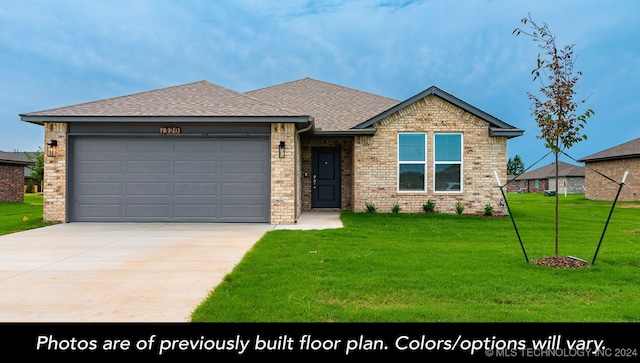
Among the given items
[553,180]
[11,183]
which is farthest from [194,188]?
[553,180]

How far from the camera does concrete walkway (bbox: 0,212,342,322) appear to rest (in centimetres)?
369

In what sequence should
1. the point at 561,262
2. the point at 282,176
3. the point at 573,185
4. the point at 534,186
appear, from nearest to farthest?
the point at 561,262
the point at 282,176
the point at 573,185
the point at 534,186

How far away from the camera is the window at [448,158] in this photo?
12.7 meters

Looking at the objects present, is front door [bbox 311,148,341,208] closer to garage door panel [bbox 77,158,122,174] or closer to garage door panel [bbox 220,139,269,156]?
garage door panel [bbox 220,139,269,156]

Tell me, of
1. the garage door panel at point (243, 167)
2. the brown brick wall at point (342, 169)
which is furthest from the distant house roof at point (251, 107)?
the garage door panel at point (243, 167)

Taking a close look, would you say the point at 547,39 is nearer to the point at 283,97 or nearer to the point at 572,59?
the point at 572,59

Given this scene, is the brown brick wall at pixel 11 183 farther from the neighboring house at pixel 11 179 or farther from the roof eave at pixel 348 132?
the roof eave at pixel 348 132

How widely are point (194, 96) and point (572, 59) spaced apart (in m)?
9.99

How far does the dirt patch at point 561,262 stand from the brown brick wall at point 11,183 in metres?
26.4

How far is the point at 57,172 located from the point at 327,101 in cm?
1035

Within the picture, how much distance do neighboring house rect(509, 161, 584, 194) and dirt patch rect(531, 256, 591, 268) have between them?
37803mm

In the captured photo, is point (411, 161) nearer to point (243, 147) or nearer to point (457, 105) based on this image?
point (457, 105)

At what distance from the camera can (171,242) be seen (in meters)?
7.64

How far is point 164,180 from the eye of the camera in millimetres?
10641
